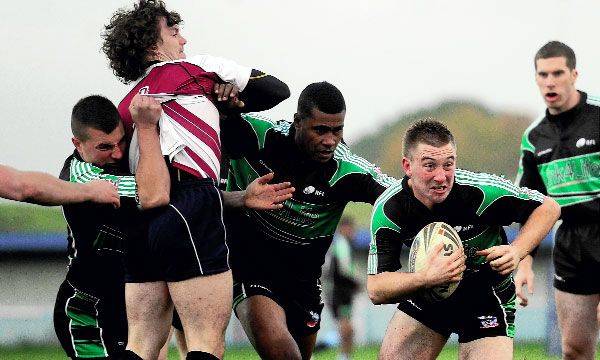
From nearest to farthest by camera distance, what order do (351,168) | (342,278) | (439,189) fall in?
1. (439,189)
2. (351,168)
3. (342,278)

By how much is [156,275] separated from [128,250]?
0.74ft

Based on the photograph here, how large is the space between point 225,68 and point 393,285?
4.95 ft

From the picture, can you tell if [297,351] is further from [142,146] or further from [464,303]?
[142,146]

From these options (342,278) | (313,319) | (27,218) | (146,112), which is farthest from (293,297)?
(27,218)

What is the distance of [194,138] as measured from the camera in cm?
575

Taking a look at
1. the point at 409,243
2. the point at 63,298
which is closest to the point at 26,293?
the point at 63,298

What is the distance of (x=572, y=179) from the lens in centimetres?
818

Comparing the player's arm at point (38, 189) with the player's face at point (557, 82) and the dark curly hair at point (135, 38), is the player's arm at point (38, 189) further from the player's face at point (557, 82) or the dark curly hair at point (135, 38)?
the player's face at point (557, 82)

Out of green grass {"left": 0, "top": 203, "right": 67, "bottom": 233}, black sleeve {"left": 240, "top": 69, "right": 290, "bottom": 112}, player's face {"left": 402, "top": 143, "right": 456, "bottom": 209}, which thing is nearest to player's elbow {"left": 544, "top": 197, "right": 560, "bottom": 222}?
player's face {"left": 402, "top": 143, "right": 456, "bottom": 209}

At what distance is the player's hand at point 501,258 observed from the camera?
578cm

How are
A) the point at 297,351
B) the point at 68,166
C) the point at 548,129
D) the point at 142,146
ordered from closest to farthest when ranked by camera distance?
the point at 142,146, the point at 68,166, the point at 297,351, the point at 548,129

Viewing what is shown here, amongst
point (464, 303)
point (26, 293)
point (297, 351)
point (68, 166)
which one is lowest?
point (26, 293)

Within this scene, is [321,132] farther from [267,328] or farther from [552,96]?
[552,96]

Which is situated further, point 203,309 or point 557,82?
point 557,82
